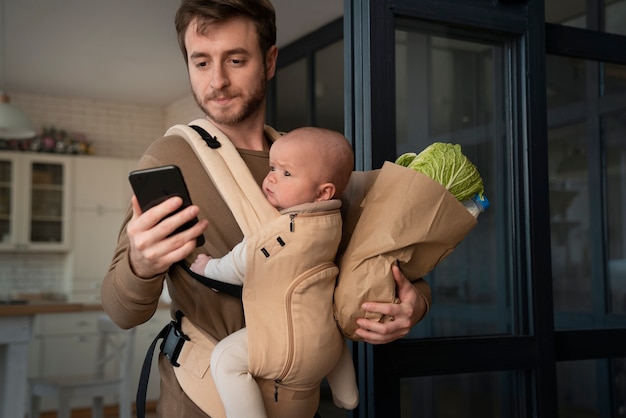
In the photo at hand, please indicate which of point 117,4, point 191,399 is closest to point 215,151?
point 191,399

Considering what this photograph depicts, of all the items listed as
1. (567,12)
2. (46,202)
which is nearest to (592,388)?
(567,12)

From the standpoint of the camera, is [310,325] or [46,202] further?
[46,202]

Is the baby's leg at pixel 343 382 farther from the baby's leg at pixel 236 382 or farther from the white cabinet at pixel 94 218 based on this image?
the white cabinet at pixel 94 218

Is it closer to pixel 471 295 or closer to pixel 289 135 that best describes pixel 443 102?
pixel 471 295

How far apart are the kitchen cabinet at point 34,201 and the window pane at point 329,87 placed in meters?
3.06

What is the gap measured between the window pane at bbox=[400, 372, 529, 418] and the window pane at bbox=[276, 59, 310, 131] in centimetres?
386

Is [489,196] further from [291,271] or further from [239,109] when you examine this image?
[291,271]

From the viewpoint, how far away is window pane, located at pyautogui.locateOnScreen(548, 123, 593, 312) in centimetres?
221

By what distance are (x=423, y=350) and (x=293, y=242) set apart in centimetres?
80

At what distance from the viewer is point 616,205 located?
7.90ft

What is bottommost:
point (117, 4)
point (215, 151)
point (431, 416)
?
point (431, 416)

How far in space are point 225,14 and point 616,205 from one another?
168 centimetres

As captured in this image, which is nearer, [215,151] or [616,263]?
[215,151]

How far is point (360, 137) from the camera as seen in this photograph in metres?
1.71
